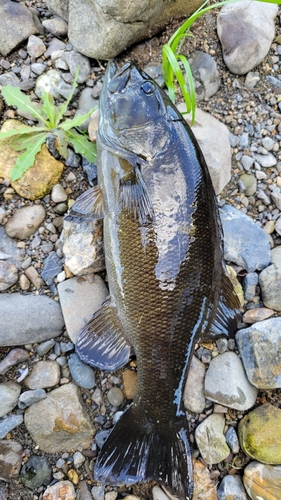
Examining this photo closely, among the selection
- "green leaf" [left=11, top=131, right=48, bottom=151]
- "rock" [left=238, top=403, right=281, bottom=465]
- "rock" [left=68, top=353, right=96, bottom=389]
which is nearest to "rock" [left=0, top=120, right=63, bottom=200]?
"green leaf" [left=11, top=131, right=48, bottom=151]

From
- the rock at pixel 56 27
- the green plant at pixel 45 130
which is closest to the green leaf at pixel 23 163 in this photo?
the green plant at pixel 45 130

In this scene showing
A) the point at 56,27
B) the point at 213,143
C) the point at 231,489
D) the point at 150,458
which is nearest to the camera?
the point at 150,458

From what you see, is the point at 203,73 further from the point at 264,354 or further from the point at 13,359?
the point at 13,359

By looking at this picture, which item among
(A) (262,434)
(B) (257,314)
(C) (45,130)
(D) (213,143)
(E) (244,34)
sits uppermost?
(E) (244,34)

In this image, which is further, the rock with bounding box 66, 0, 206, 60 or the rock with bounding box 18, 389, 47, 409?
the rock with bounding box 66, 0, 206, 60

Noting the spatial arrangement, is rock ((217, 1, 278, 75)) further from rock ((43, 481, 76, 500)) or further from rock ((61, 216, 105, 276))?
rock ((43, 481, 76, 500))

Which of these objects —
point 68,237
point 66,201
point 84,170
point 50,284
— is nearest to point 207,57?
point 84,170

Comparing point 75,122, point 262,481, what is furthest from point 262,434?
point 75,122
